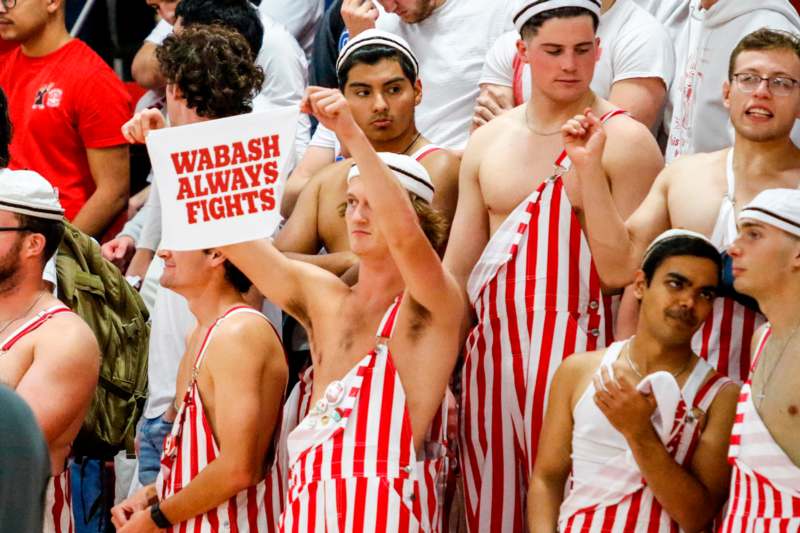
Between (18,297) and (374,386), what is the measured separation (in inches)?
56.0

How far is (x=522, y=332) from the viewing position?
4.59 m

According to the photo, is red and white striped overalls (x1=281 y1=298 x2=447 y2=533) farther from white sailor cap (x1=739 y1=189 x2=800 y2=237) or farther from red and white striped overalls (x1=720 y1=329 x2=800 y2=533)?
white sailor cap (x1=739 y1=189 x2=800 y2=237)

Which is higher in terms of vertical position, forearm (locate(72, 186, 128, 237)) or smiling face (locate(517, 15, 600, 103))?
smiling face (locate(517, 15, 600, 103))

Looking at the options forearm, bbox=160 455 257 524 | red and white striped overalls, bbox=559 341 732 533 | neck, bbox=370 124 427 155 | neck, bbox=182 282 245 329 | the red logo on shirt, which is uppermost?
neck, bbox=370 124 427 155

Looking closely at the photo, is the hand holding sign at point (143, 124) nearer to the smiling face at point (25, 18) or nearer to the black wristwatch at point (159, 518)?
the black wristwatch at point (159, 518)

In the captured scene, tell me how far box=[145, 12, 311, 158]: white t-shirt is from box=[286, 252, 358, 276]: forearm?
1.50 m

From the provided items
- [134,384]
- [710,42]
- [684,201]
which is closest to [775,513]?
[684,201]

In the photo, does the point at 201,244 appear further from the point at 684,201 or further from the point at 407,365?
the point at 684,201

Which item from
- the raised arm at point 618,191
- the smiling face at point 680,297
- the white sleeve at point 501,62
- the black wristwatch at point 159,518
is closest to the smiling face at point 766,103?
the raised arm at point 618,191

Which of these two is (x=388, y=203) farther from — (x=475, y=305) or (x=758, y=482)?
(x=758, y=482)

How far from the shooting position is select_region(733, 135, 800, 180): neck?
4.34m

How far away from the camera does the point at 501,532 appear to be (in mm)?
4621

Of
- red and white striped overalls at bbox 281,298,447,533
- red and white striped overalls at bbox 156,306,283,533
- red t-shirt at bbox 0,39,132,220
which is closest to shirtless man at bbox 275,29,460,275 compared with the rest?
red and white striped overalls at bbox 156,306,283,533

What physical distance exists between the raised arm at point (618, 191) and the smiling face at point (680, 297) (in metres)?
0.28
